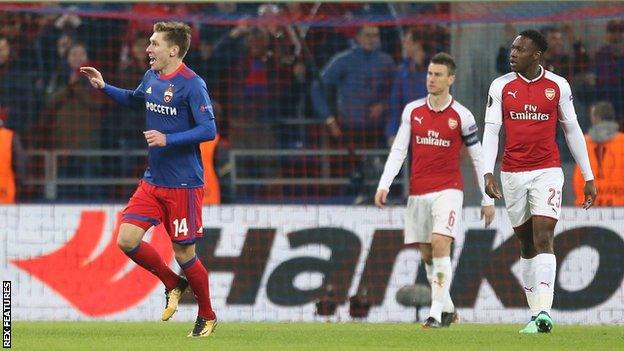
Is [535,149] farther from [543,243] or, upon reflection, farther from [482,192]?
[482,192]

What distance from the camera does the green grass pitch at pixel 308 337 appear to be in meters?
10.7

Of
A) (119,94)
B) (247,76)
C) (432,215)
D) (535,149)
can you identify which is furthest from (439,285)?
(247,76)

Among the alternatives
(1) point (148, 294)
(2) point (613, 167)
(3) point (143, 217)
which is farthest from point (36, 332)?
(2) point (613, 167)

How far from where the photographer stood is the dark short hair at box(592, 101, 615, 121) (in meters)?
16.6

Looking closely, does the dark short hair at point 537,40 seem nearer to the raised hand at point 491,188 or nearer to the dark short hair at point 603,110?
the raised hand at point 491,188

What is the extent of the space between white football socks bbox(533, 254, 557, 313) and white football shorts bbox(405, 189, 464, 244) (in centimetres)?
165

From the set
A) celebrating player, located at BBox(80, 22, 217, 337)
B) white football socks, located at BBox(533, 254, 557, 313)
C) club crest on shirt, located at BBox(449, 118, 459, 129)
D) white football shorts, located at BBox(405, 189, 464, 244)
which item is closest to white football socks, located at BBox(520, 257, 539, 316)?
white football socks, located at BBox(533, 254, 557, 313)

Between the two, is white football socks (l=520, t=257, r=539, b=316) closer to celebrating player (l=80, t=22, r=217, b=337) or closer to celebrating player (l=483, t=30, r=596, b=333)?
celebrating player (l=483, t=30, r=596, b=333)

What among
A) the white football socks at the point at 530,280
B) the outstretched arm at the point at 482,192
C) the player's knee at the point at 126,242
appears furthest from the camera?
the outstretched arm at the point at 482,192

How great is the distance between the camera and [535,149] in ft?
40.0

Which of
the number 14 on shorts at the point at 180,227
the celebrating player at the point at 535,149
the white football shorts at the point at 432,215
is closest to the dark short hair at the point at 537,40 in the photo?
the celebrating player at the point at 535,149

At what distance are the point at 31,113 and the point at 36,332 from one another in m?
6.20

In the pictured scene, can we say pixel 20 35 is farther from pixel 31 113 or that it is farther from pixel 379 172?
pixel 379 172

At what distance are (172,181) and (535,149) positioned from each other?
274 centimetres
